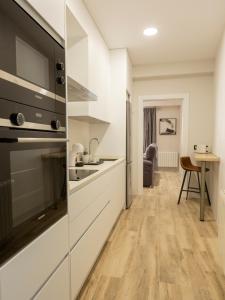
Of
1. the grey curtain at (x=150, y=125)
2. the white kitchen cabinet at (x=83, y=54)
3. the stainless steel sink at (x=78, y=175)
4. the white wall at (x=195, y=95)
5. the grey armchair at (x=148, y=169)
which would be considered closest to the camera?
the stainless steel sink at (x=78, y=175)

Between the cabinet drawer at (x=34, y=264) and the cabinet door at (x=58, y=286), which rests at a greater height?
the cabinet drawer at (x=34, y=264)

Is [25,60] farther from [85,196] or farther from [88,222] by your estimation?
[88,222]

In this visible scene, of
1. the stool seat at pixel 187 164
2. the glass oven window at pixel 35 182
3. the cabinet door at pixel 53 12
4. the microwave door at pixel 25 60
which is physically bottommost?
the stool seat at pixel 187 164

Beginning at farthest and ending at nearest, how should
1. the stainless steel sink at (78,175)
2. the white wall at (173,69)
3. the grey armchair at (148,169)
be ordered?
the grey armchair at (148,169) → the white wall at (173,69) → the stainless steel sink at (78,175)

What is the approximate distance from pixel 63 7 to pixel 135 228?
264cm

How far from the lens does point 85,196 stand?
5.58ft

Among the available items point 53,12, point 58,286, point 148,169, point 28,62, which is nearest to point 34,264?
point 58,286

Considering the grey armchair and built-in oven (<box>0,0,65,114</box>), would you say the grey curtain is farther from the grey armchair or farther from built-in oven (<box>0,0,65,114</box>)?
built-in oven (<box>0,0,65,114</box>)

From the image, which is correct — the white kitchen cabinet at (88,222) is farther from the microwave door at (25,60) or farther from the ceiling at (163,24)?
the ceiling at (163,24)

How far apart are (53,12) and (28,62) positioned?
44cm

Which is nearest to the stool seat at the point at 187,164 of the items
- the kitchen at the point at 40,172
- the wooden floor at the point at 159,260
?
the wooden floor at the point at 159,260

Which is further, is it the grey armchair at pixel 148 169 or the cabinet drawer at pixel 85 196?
the grey armchair at pixel 148 169

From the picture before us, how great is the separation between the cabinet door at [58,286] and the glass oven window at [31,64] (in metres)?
1.05

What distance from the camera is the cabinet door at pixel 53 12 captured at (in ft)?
3.49
